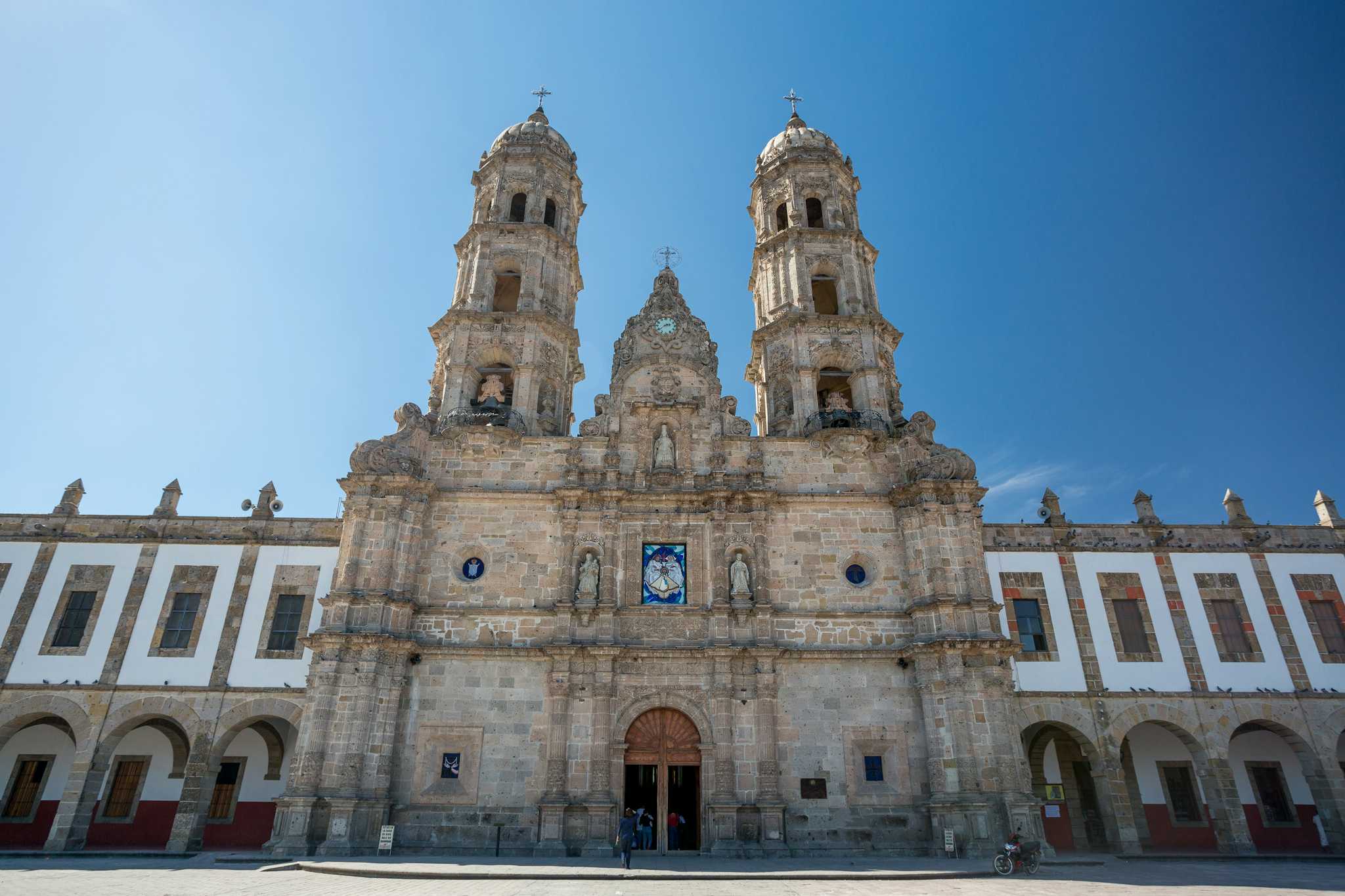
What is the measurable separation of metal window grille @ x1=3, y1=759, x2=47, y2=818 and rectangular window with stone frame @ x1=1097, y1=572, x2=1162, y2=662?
119 feet

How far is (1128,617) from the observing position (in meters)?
26.2

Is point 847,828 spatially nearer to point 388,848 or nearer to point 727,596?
point 727,596

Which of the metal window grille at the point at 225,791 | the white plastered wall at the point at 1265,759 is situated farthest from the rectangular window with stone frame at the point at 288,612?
the white plastered wall at the point at 1265,759

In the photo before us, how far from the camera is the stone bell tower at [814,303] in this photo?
92.7 ft

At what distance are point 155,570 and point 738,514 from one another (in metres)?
20.4

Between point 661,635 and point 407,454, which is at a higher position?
point 407,454

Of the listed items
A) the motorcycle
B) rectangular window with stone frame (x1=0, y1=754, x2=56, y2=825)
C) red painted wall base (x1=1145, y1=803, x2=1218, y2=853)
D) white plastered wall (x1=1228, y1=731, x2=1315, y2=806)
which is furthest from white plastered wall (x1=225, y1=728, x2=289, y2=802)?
white plastered wall (x1=1228, y1=731, x2=1315, y2=806)

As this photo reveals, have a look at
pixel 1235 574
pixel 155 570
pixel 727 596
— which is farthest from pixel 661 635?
pixel 1235 574

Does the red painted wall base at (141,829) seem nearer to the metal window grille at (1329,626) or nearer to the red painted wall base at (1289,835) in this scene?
the red painted wall base at (1289,835)

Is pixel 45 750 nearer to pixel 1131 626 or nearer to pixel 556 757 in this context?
pixel 556 757

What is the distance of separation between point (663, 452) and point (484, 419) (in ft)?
21.1

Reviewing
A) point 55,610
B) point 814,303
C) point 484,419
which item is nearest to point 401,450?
point 484,419

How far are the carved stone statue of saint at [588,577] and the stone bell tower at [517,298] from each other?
548cm

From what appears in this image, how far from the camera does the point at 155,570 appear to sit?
88.1 feet
